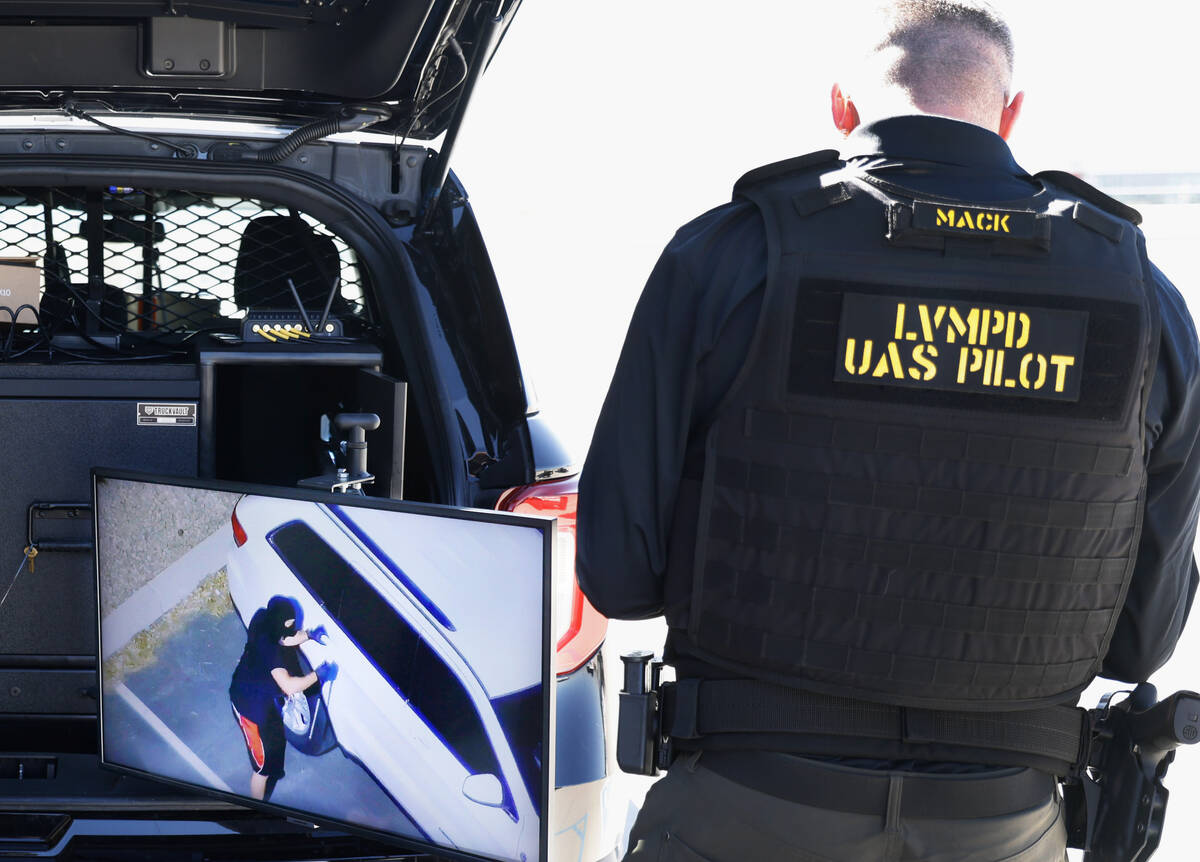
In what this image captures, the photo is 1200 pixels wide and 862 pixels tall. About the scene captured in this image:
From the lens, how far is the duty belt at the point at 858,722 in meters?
1.59

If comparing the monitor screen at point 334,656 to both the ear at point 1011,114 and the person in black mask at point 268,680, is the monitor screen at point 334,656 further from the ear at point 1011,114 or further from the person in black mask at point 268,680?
the ear at point 1011,114

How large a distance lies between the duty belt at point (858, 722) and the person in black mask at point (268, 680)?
1.81 feet

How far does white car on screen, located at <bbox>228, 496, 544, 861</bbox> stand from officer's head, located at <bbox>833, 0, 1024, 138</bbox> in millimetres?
783

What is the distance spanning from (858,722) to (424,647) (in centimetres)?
61

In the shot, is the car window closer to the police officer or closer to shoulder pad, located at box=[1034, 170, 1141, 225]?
the police officer

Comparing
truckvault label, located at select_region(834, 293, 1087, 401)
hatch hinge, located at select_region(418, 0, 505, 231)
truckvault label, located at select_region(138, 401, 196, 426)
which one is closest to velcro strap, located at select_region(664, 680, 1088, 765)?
truckvault label, located at select_region(834, 293, 1087, 401)

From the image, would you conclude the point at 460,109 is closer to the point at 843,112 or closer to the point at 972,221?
the point at 843,112

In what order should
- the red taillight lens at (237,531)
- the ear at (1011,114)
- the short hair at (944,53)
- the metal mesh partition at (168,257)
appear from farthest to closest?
the metal mesh partition at (168,257), the red taillight lens at (237,531), the ear at (1011,114), the short hair at (944,53)

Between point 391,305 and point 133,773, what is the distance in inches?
37.5

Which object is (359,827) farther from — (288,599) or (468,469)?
(468,469)

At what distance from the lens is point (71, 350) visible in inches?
93.4

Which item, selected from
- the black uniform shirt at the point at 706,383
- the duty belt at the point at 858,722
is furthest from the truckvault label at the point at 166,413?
the duty belt at the point at 858,722

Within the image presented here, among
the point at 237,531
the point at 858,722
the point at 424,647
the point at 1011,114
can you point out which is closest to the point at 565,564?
the point at 424,647

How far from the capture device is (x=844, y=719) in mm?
1595
